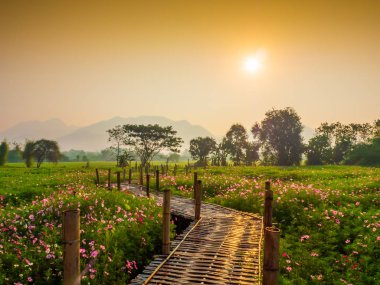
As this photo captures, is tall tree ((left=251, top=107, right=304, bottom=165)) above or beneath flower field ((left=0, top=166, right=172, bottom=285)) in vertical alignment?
above

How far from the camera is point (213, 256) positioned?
33.1 feet

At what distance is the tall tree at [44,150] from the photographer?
92250mm

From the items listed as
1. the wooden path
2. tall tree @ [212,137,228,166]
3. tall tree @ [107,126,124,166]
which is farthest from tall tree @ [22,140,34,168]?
the wooden path

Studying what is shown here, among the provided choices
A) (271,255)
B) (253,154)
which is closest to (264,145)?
(253,154)

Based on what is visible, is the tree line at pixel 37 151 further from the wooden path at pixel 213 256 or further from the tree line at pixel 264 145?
the wooden path at pixel 213 256

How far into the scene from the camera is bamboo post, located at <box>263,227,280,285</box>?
4.94 m

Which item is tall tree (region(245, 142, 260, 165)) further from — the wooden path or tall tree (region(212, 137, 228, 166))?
the wooden path

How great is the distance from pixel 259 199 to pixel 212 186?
594 centimetres

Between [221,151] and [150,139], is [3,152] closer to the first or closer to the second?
[150,139]

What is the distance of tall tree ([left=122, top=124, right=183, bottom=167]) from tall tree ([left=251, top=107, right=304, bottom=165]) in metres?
22.9

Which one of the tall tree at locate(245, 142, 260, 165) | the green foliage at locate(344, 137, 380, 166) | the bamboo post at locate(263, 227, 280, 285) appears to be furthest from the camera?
the tall tree at locate(245, 142, 260, 165)

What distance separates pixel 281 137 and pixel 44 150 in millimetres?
62000

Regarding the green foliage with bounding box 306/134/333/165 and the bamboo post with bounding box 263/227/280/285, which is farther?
the green foliage with bounding box 306/134/333/165

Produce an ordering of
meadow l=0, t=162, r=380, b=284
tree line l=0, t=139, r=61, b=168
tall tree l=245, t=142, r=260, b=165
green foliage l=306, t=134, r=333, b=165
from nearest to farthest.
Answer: meadow l=0, t=162, r=380, b=284 < green foliage l=306, t=134, r=333, b=165 < tall tree l=245, t=142, r=260, b=165 < tree line l=0, t=139, r=61, b=168
